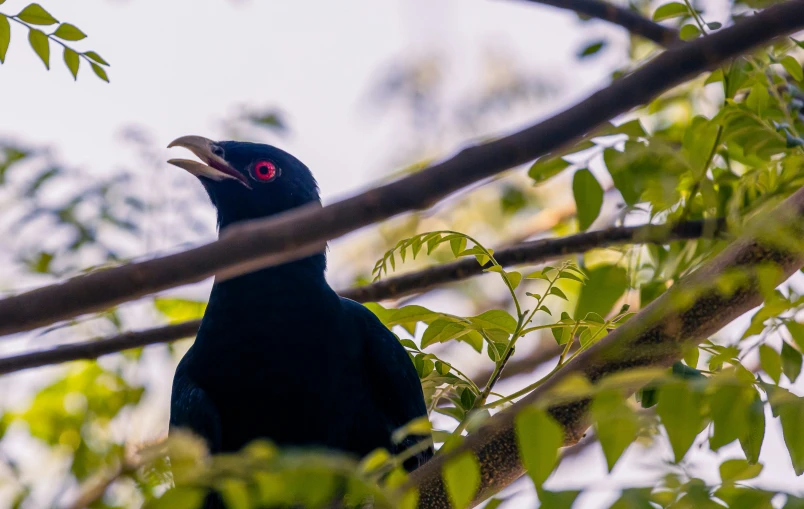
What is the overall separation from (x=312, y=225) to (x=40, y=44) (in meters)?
1.69

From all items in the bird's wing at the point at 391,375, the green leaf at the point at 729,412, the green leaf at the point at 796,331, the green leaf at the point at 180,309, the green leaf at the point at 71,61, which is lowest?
the bird's wing at the point at 391,375

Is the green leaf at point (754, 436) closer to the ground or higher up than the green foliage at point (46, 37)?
closer to the ground

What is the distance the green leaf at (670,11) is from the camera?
3.55 metres

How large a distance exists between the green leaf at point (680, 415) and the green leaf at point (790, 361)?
62.2 inches

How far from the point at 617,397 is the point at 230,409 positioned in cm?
268

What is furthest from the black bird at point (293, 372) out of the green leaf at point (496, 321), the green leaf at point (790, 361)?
the green leaf at point (790, 361)

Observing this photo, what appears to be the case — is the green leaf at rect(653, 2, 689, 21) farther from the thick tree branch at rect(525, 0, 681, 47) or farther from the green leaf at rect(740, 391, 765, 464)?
the green leaf at rect(740, 391, 765, 464)

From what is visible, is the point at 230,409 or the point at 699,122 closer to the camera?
the point at 699,122

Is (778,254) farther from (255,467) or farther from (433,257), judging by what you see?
(433,257)

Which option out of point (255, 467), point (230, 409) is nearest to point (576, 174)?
point (230, 409)

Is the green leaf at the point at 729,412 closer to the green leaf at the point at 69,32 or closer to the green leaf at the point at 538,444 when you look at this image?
the green leaf at the point at 538,444

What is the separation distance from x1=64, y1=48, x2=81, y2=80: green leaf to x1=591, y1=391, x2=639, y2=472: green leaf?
1.97 metres

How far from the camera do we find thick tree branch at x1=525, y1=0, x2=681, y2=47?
142 inches

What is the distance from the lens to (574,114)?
5.01 feet
